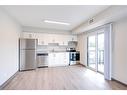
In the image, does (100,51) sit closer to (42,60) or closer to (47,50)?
(42,60)

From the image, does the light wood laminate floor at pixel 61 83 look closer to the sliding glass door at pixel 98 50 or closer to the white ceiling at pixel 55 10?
the sliding glass door at pixel 98 50

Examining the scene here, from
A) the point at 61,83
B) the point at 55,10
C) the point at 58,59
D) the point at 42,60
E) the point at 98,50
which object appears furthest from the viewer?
the point at 58,59

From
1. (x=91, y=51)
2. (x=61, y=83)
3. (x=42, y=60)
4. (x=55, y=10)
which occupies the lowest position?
A: (x=61, y=83)

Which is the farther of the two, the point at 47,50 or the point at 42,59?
the point at 47,50

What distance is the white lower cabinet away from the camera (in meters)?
7.39

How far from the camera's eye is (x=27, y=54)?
20.6ft

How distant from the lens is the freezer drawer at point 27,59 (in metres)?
6.12

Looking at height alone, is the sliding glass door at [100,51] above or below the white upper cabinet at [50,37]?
below

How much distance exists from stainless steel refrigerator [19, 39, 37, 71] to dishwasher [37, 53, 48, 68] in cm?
50

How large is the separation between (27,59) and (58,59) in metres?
2.09

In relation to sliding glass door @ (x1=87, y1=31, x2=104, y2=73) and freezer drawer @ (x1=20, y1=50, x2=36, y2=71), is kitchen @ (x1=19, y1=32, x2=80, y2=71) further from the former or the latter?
sliding glass door @ (x1=87, y1=31, x2=104, y2=73)

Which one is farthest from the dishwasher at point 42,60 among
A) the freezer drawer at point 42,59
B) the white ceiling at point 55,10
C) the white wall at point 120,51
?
the white wall at point 120,51

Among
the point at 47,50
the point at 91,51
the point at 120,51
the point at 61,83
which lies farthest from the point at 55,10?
the point at 47,50
